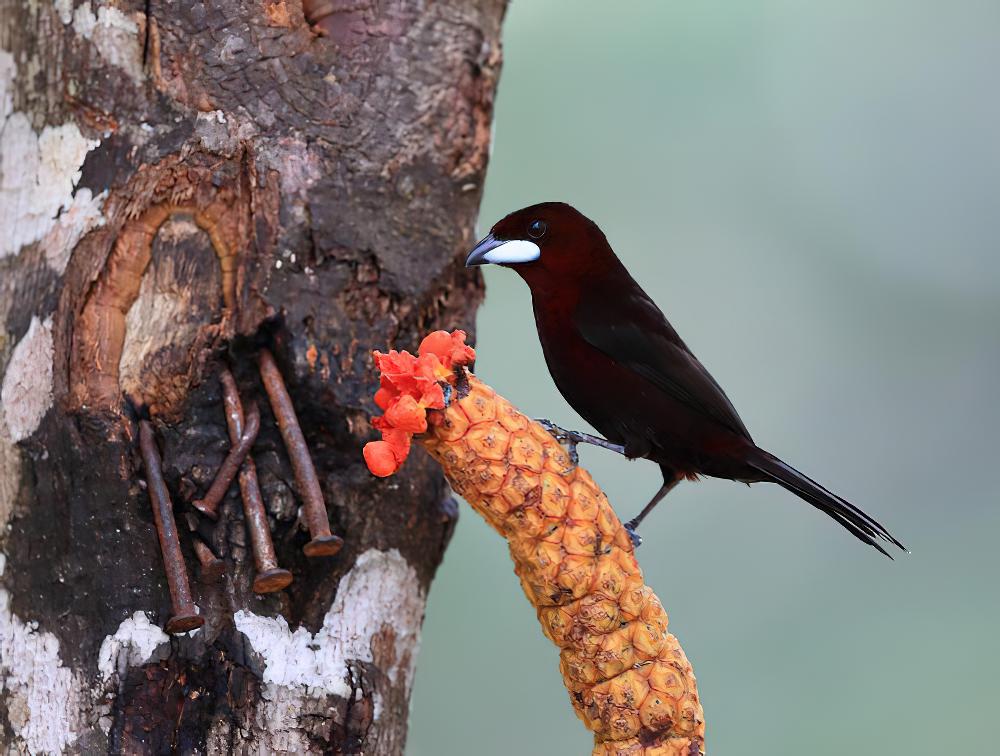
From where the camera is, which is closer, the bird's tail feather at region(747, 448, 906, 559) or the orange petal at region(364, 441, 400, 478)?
the orange petal at region(364, 441, 400, 478)

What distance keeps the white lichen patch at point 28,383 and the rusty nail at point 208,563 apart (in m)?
0.29

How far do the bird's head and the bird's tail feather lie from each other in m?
0.41

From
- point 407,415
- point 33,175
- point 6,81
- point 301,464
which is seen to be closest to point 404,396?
point 407,415

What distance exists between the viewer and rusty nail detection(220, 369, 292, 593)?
1.53 m

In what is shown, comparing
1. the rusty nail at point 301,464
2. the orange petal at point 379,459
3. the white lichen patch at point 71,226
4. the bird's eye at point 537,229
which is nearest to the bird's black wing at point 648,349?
the bird's eye at point 537,229

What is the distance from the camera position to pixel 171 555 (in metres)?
1.49

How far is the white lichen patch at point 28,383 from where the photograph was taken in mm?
1551

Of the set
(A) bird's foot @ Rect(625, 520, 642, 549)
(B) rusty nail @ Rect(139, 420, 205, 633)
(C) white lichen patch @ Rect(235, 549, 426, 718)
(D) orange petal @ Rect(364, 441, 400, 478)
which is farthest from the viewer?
(A) bird's foot @ Rect(625, 520, 642, 549)

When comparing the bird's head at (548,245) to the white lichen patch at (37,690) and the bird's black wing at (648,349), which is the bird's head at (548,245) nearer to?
the bird's black wing at (648,349)

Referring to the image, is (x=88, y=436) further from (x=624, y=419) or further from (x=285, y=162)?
(x=624, y=419)

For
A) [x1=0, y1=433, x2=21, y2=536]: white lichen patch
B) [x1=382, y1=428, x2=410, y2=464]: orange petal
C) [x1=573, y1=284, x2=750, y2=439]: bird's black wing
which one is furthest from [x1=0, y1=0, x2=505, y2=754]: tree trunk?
[x1=382, y1=428, x2=410, y2=464]: orange petal

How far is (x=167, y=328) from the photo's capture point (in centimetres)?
164

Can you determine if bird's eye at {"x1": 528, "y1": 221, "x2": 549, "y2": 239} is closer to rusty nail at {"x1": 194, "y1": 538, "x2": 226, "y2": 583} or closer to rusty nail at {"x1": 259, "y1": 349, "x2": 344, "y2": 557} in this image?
rusty nail at {"x1": 259, "y1": 349, "x2": 344, "y2": 557}

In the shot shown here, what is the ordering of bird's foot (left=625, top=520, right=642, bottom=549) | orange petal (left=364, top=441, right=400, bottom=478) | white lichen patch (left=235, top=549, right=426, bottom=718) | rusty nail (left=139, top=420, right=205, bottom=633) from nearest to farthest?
orange petal (left=364, top=441, right=400, bottom=478), rusty nail (left=139, top=420, right=205, bottom=633), white lichen patch (left=235, top=549, right=426, bottom=718), bird's foot (left=625, top=520, right=642, bottom=549)
